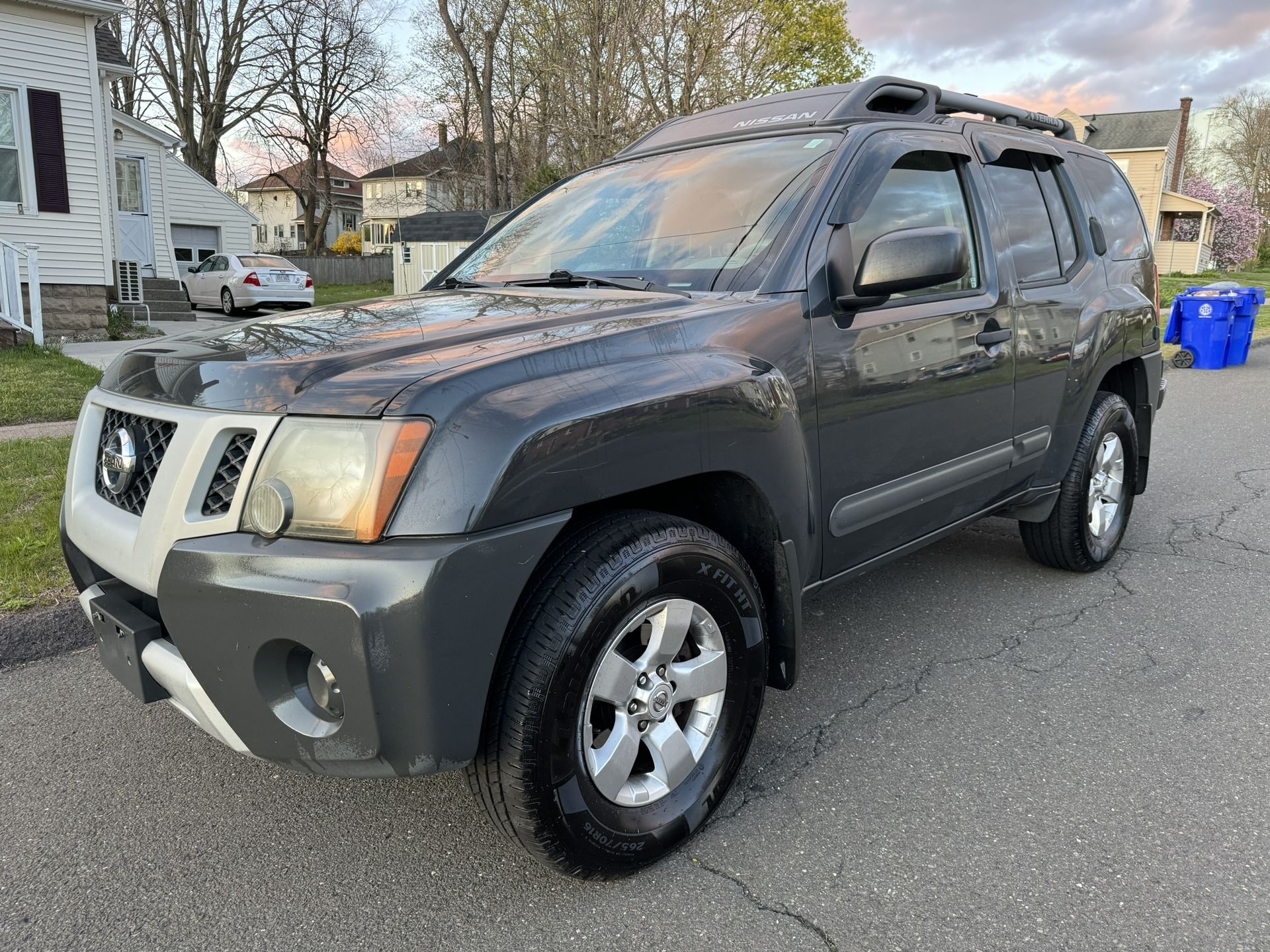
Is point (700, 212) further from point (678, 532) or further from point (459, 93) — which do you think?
point (459, 93)

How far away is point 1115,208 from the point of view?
4508 millimetres

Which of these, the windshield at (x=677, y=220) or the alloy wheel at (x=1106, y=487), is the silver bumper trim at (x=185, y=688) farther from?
the alloy wheel at (x=1106, y=487)

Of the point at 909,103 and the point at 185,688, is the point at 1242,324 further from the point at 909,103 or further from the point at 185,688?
the point at 185,688

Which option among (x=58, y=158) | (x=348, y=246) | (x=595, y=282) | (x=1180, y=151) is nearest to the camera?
(x=595, y=282)

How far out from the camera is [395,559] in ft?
5.87

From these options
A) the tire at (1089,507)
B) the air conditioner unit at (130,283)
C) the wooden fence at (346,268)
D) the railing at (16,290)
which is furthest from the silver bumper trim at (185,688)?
the wooden fence at (346,268)

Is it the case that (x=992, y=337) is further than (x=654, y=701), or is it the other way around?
(x=992, y=337)

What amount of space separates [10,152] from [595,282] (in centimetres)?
1316

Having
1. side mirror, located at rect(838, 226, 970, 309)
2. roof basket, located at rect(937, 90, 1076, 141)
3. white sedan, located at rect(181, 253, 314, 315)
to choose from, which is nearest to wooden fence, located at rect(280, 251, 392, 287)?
white sedan, located at rect(181, 253, 314, 315)

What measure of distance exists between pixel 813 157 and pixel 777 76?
23359 mm

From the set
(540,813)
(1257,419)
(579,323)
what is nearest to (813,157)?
(579,323)

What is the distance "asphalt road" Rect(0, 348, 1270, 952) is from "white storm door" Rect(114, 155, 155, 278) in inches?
766

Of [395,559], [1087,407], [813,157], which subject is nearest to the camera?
[395,559]

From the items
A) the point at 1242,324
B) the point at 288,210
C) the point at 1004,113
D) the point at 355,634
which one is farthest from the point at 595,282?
the point at 288,210
